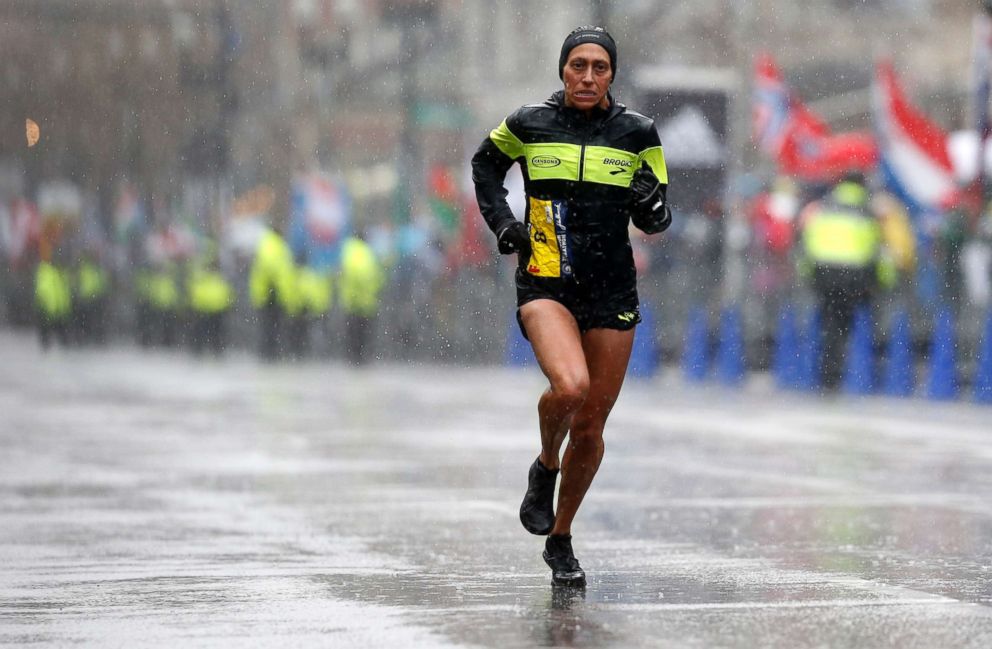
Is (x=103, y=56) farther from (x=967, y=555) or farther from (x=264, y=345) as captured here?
(x=967, y=555)

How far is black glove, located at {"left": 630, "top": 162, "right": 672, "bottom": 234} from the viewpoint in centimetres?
801

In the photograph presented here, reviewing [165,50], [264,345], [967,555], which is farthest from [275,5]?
[967,555]

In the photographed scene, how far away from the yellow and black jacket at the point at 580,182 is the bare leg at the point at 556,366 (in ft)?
0.50

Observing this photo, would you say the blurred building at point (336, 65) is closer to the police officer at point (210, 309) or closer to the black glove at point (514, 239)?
the police officer at point (210, 309)

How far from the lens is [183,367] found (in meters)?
30.2

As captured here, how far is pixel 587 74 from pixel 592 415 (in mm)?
1206

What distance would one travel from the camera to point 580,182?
8039 millimetres

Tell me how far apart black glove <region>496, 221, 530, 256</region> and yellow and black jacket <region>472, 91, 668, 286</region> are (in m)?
0.06

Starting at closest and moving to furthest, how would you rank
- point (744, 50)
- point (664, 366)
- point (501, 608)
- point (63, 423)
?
point (501, 608) → point (63, 423) → point (664, 366) → point (744, 50)

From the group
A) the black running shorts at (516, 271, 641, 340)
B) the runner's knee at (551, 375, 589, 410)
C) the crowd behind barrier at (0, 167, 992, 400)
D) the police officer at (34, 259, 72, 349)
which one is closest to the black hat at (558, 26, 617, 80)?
the black running shorts at (516, 271, 641, 340)

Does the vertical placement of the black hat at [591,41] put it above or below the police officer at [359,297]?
above

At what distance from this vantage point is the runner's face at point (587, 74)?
7934 millimetres

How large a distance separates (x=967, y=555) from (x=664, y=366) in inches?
716

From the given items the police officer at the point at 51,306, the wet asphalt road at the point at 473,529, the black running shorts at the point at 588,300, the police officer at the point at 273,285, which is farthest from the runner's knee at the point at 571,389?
the police officer at the point at 51,306
